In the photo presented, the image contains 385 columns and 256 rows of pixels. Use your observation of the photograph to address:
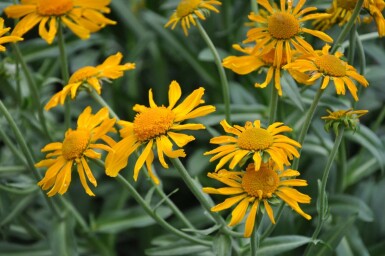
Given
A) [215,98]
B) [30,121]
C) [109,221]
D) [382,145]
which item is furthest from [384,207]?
[30,121]

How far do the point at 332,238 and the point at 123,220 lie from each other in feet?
1.82

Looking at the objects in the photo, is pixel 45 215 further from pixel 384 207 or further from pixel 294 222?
pixel 384 207

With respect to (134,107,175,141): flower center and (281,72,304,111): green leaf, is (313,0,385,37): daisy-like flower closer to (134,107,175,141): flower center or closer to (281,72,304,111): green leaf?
(281,72,304,111): green leaf

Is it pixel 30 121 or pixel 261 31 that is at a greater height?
pixel 261 31

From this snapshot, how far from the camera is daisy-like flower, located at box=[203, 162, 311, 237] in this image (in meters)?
0.93

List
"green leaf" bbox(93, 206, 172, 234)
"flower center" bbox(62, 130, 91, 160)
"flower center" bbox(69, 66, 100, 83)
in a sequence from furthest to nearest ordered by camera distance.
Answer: "green leaf" bbox(93, 206, 172, 234) < "flower center" bbox(69, 66, 100, 83) < "flower center" bbox(62, 130, 91, 160)

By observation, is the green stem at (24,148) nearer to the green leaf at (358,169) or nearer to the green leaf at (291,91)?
the green leaf at (291,91)

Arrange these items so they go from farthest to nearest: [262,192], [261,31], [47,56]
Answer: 1. [47,56]
2. [261,31]
3. [262,192]

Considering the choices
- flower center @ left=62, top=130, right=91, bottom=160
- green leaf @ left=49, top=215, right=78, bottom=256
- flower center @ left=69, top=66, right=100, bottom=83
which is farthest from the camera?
green leaf @ left=49, top=215, right=78, bottom=256

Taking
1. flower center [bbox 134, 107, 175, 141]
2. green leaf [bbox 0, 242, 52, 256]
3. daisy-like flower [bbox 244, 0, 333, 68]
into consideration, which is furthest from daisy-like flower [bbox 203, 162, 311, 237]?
green leaf [bbox 0, 242, 52, 256]

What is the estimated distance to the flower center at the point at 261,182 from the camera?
0.94 metres

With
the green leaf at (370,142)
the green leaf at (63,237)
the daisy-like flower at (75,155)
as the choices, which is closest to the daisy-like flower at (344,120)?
the daisy-like flower at (75,155)

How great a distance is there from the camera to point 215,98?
1927mm

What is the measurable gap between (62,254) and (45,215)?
42 centimetres
